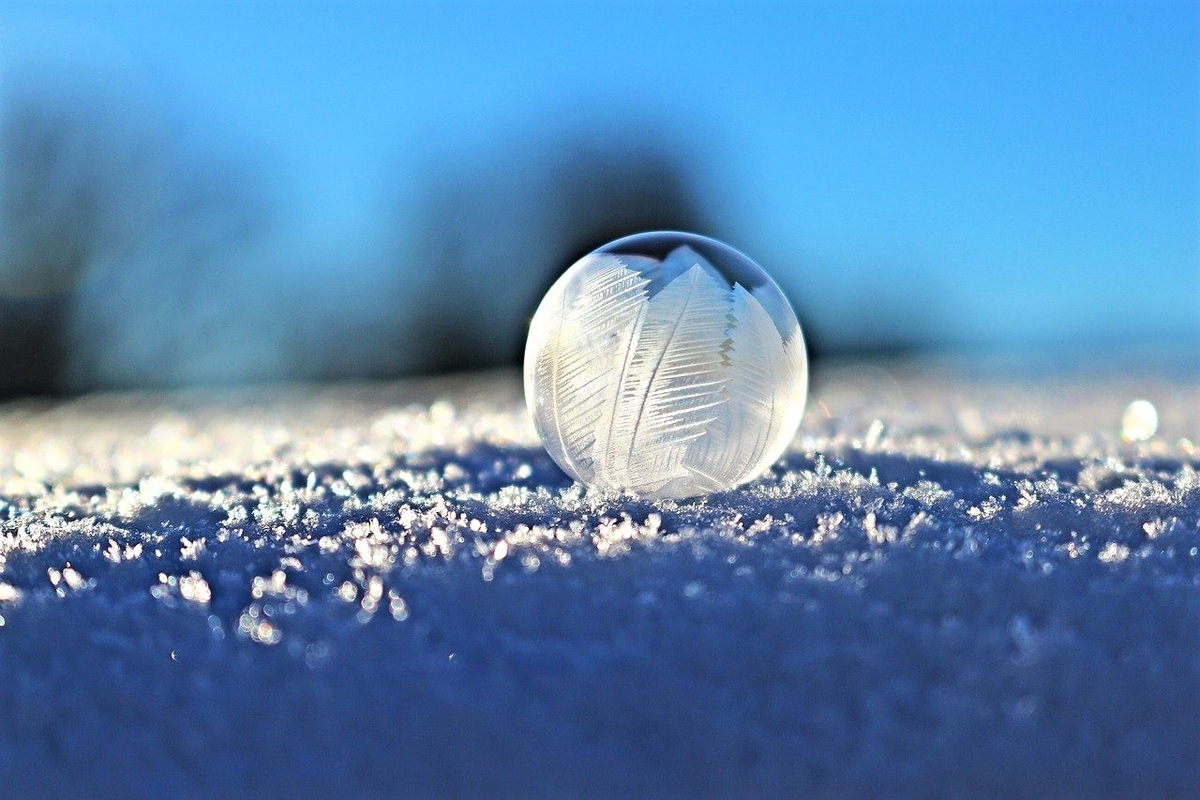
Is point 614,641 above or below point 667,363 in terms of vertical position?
below

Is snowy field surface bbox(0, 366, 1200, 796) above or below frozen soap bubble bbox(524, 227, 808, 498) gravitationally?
below

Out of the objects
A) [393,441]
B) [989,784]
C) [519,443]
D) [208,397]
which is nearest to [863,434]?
[519,443]

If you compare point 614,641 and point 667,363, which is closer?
point 614,641

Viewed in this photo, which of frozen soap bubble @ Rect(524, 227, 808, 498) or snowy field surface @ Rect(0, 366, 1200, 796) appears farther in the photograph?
frozen soap bubble @ Rect(524, 227, 808, 498)

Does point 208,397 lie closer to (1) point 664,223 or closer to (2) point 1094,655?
(1) point 664,223
